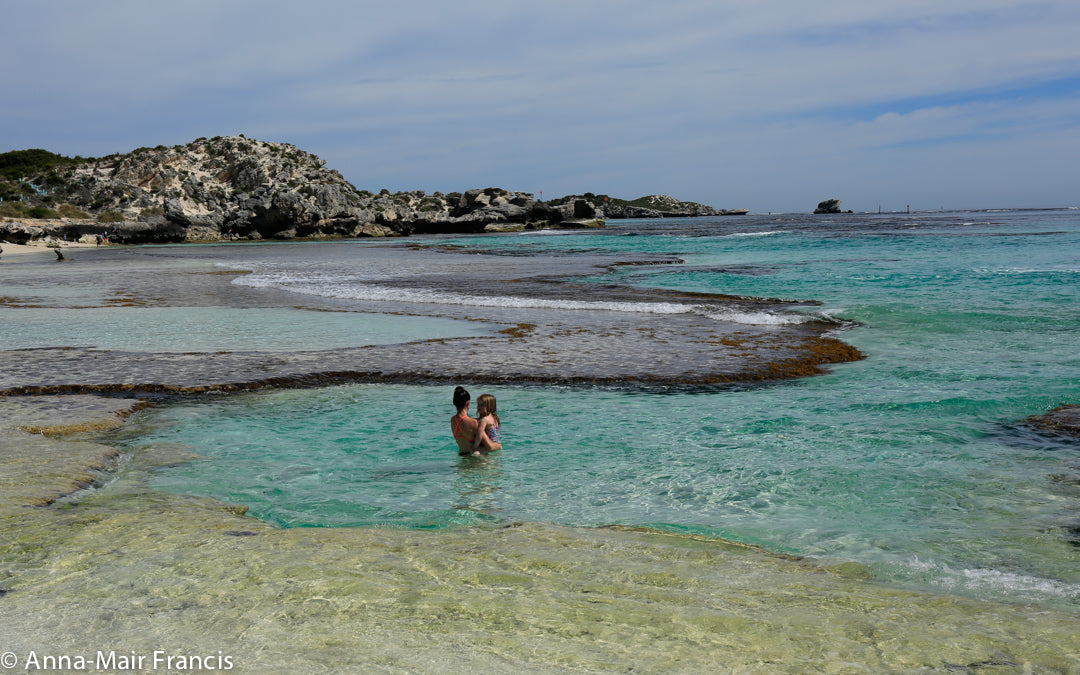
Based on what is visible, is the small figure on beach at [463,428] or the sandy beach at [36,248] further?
the sandy beach at [36,248]

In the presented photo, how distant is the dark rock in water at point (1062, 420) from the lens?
8617 mm

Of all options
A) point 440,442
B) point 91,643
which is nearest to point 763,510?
point 440,442

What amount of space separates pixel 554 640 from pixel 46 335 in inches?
658

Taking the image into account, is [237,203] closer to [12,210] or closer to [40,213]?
[40,213]

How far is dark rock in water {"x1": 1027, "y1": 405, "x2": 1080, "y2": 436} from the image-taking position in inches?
339

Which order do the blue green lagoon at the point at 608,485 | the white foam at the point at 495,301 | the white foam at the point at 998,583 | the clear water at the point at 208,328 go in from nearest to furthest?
the blue green lagoon at the point at 608,485, the white foam at the point at 998,583, the clear water at the point at 208,328, the white foam at the point at 495,301

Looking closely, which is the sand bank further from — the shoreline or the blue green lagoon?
the shoreline

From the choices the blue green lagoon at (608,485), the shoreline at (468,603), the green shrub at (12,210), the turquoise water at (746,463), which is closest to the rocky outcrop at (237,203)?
the green shrub at (12,210)

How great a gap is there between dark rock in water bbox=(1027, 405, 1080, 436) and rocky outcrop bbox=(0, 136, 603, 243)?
85073 millimetres

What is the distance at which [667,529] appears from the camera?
616cm

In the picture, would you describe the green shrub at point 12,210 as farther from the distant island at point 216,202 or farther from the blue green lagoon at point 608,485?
the blue green lagoon at point 608,485

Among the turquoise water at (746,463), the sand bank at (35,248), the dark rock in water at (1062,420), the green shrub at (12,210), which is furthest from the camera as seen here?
the green shrub at (12,210)

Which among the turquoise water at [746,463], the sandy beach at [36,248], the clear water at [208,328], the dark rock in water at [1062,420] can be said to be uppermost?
the sandy beach at [36,248]

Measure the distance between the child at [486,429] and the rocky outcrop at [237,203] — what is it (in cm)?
8141
